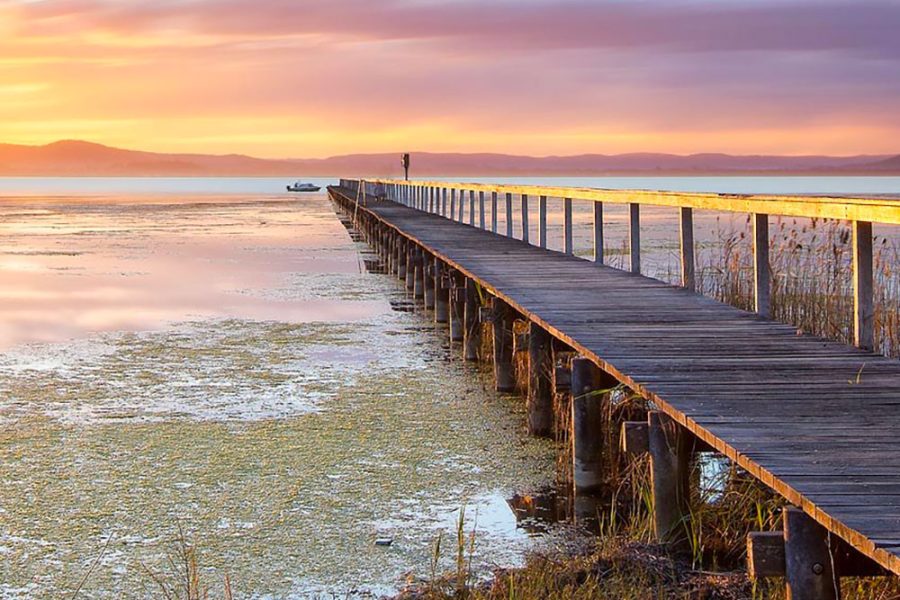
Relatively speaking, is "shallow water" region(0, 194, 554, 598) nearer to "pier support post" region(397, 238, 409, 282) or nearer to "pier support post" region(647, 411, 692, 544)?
"pier support post" region(647, 411, 692, 544)

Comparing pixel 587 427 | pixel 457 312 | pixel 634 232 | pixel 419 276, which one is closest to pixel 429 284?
pixel 419 276

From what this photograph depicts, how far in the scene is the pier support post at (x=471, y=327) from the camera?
1038 cm

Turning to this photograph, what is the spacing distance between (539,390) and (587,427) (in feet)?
5.03

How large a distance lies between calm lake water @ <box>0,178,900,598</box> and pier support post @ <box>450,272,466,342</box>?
0.81 feet

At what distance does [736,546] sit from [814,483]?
59.5 inches

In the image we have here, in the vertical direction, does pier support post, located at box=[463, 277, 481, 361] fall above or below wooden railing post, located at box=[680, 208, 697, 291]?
below

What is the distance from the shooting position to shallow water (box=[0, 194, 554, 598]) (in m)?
5.13

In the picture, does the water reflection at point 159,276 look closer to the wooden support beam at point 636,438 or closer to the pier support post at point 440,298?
the pier support post at point 440,298

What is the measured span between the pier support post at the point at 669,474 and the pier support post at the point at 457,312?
6.09 meters

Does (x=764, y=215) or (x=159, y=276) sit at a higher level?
(x=764, y=215)

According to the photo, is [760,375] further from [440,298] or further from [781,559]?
[440,298]

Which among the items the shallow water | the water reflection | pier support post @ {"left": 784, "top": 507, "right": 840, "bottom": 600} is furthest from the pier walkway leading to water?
the water reflection

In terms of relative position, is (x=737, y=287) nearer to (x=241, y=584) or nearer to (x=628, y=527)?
(x=628, y=527)

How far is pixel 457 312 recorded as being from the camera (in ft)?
36.7
